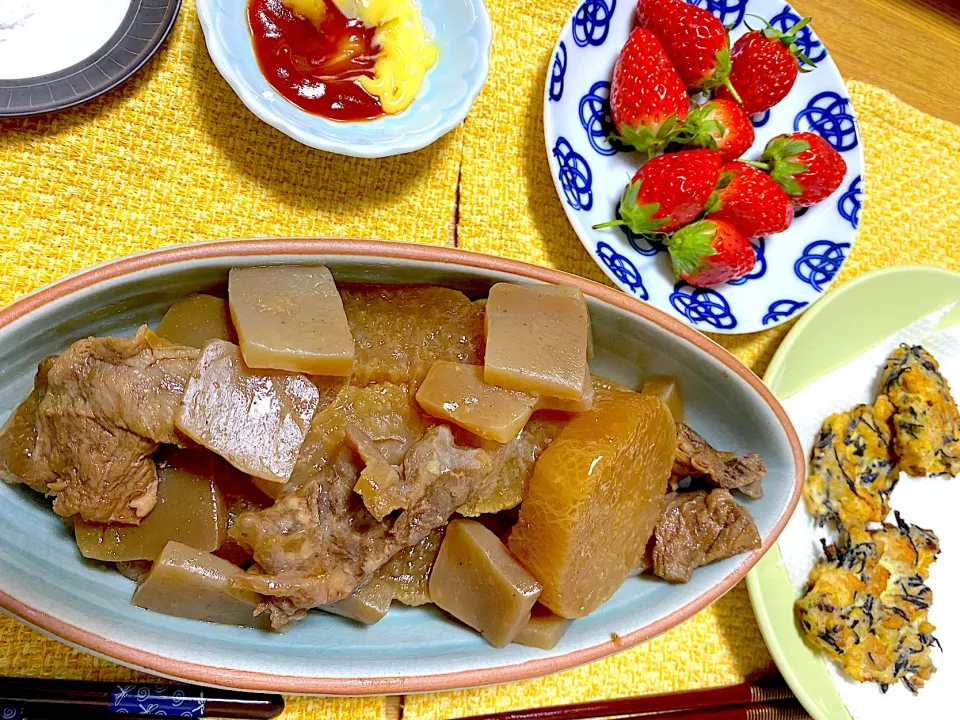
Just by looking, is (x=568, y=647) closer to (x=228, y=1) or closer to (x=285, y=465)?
(x=285, y=465)

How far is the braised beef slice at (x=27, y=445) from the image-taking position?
→ 1.08 metres

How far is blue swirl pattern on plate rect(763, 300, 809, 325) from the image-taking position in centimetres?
170

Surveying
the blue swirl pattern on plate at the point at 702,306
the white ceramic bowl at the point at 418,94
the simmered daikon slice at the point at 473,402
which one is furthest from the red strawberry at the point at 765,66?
the simmered daikon slice at the point at 473,402

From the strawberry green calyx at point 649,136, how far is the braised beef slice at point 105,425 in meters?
1.12

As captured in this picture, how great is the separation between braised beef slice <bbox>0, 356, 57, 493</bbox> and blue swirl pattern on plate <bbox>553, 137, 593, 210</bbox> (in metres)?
1.08

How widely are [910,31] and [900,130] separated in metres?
0.34

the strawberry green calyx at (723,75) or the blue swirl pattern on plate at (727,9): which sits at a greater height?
the blue swirl pattern on plate at (727,9)

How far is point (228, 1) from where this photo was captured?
4.49 feet

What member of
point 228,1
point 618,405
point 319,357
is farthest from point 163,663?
point 228,1

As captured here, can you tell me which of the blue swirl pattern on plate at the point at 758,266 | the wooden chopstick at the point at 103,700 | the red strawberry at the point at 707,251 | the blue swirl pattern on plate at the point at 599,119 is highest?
the blue swirl pattern on plate at the point at 599,119

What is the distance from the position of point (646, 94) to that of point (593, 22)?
0.77 ft

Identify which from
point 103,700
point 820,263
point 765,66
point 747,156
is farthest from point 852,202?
point 103,700

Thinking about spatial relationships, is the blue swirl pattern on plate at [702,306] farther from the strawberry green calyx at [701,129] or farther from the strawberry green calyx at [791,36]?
the strawberry green calyx at [791,36]

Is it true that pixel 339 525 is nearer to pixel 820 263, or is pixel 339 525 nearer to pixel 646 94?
pixel 646 94
